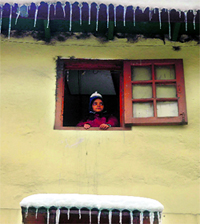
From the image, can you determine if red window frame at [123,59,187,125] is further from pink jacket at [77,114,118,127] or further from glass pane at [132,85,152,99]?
pink jacket at [77,114,118,127]

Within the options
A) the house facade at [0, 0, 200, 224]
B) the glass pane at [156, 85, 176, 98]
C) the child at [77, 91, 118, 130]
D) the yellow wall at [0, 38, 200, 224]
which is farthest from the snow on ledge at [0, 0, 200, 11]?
the child at [77, 91, 118, 130]

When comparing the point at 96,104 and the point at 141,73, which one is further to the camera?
the point at 96,104

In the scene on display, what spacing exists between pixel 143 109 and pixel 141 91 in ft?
1.01

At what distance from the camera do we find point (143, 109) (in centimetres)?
555

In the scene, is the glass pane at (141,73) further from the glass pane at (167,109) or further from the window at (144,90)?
the glass pane at (167,109)

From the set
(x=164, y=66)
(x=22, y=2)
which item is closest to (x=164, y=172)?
(x=164, y=66)

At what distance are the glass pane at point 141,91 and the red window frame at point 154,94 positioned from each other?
0.22 ft

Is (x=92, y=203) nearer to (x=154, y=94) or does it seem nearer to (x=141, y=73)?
(x=154, y=94)

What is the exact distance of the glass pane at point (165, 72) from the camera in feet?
18.8

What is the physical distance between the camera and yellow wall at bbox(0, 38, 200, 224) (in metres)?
Result: 5.11

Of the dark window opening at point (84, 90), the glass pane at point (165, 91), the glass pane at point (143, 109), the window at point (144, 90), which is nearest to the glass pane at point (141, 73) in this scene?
the window at point (144, 90)

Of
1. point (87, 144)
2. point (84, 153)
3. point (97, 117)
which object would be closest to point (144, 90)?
Answer: point (97, 117)

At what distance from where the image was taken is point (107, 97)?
9.14 metres

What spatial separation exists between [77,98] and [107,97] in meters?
0.78
